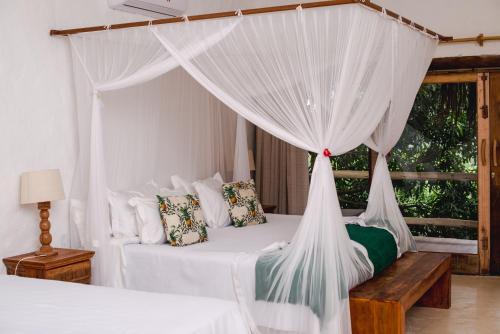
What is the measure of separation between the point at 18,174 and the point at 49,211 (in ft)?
1.23

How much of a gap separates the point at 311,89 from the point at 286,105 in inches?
9.5

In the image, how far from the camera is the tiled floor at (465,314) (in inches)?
172

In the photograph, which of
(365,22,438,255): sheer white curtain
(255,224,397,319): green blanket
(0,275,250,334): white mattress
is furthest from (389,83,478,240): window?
(0,275,250,334): white mattress

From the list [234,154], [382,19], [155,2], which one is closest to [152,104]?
[155,2]

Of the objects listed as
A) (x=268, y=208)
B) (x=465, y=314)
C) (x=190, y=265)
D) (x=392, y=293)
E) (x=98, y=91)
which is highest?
(x=98, y=91)

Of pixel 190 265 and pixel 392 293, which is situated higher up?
pixel 190 265

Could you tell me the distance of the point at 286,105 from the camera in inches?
146

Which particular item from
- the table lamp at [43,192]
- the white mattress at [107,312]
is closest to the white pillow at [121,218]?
the table lamp at [43,192]

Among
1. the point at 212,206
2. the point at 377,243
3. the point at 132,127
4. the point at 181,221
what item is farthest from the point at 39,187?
the point at 377,243

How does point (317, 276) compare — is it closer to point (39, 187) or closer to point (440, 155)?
point (39, 187)

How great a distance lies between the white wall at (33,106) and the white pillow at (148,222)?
0.49 m

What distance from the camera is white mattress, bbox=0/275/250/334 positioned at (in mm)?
2584

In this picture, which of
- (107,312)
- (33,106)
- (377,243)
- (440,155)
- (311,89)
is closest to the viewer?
(107,312)

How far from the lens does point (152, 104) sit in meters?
5.08
